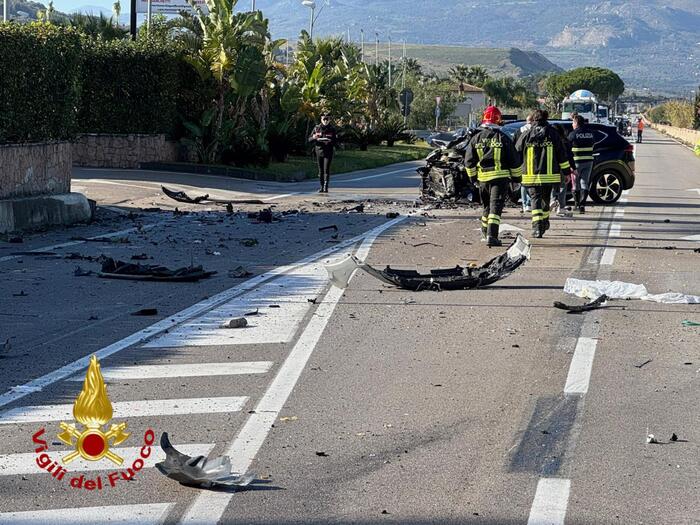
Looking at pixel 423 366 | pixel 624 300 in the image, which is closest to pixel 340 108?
pixel 624 300

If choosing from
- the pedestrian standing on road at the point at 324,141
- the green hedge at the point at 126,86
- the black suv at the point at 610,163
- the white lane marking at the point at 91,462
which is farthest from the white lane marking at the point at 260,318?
the green hedge at the point at 126,86

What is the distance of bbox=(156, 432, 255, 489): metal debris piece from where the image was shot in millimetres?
5984

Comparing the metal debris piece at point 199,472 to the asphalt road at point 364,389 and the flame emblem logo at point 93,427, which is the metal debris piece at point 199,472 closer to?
the asphalt road at point 364,389

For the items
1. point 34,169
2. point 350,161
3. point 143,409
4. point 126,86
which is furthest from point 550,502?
point 350,161

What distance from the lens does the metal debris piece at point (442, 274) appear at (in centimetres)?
1236

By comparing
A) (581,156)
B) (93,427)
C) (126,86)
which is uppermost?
(126,86)

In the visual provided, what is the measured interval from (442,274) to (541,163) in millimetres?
5152

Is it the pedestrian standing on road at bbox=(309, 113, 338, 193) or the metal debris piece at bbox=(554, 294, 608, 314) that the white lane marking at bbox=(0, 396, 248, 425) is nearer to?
the metal debris piece at bbox=(554, 294, 608, 314)

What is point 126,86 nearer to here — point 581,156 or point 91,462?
point 581,156

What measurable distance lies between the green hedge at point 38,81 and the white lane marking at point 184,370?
36.8ft

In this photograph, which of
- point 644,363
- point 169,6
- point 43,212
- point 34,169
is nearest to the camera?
→ point 644,363

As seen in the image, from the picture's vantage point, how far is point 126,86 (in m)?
31.5

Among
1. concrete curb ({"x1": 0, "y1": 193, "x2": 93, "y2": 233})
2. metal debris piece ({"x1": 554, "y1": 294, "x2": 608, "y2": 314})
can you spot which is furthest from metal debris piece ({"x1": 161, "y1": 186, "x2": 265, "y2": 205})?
metal debris piece ({"x1": 554, "y1": 294, "x2": 608, "y2": 314})

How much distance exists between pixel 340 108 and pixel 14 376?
36134 mm
